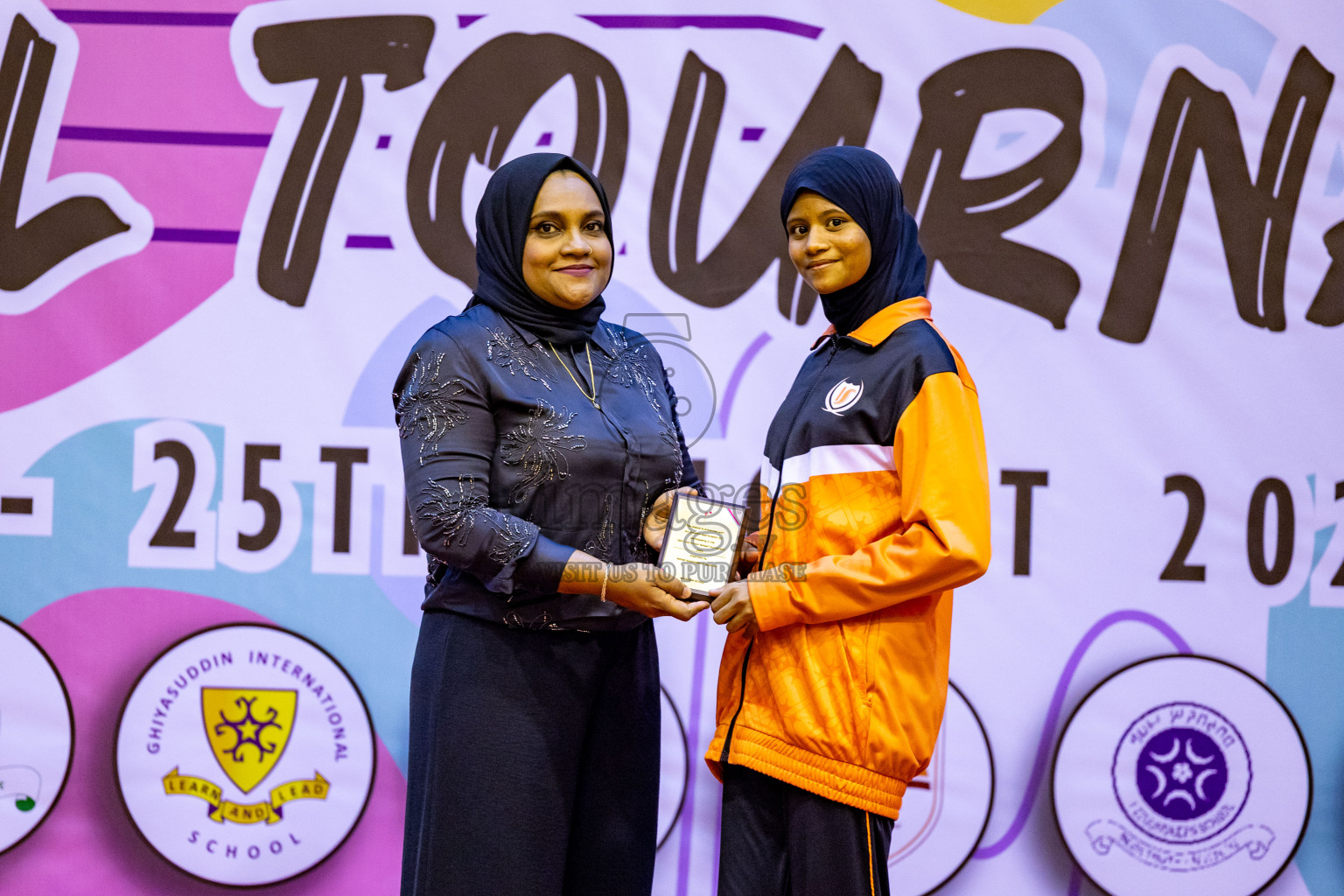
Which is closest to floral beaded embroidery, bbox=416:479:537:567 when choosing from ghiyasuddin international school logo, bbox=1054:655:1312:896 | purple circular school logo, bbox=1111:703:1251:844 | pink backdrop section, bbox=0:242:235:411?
pink backdrop section, bbox=0:242:235:411

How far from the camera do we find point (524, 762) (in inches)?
62.5

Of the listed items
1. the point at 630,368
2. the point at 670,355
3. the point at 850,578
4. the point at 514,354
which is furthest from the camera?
the point at 670,355

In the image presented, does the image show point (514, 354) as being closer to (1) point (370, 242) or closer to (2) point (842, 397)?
(2) point (842, 397)

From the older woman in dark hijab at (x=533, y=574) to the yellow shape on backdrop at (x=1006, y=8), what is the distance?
1259 mm

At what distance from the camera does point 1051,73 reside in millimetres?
2416

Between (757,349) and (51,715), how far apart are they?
2.01m

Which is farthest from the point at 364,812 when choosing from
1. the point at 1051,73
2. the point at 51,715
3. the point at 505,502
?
the point at 1051,73

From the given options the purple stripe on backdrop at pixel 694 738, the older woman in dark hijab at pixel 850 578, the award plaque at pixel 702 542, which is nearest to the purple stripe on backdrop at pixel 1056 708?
the purple stripe on backdrop at pixel 694 738

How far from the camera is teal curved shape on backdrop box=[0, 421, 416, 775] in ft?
8.30

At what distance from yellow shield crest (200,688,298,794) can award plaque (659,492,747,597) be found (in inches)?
55.8

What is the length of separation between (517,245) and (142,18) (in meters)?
1.60

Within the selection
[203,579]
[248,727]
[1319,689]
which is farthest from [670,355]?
[1319,689]

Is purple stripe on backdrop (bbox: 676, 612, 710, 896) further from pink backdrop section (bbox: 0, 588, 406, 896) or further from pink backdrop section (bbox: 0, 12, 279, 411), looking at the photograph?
pink backdrop section (bbox: 0, 12, 279, 411)

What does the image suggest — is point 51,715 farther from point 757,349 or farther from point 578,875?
point 757,349
